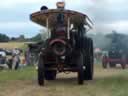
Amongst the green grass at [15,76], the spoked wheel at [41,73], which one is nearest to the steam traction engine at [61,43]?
the spoked wheel at [41,73]

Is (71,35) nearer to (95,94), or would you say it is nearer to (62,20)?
(62,20)

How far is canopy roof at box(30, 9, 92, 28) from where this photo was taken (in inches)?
762

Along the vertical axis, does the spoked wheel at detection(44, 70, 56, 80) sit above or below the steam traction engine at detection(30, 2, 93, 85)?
below

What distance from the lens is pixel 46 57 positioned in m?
20.0

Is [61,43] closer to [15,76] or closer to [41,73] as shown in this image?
[41,73]

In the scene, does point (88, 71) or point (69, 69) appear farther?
point (88, 71)

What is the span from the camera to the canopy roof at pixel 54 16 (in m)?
19.3

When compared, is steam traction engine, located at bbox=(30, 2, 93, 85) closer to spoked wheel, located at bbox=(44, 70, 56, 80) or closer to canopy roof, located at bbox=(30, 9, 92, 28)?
canopy roof, located at bbox=(30, 9, 92, 28)

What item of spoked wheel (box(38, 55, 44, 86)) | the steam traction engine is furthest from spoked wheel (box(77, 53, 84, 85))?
spoked wheel (box(38, 55, 44, 86))

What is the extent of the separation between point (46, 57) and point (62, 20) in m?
1.45

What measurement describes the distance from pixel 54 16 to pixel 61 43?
45.3 inches

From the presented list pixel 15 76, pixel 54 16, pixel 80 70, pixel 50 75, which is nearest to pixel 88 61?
pixel 50 75

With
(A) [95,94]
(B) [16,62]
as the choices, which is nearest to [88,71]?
(A) [95,94]

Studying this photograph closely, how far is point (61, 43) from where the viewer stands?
19125mm
